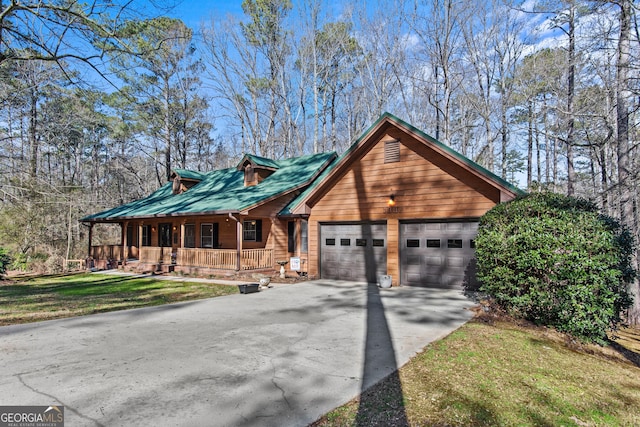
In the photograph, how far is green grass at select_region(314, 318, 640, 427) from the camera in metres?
3.42

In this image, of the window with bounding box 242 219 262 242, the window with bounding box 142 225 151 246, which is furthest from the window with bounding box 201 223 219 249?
the window with bounding box 142 225 151 246

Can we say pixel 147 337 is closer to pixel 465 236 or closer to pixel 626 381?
pixel 626 381

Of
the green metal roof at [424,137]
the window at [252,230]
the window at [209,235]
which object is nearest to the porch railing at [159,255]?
the window at [209,235]

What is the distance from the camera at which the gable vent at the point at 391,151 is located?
39.1 feet

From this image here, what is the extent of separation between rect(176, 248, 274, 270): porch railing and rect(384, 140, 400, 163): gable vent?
6.79 m

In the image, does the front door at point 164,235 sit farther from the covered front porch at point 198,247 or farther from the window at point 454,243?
the window at point 454,243

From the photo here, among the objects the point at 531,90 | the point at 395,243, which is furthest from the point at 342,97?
the point at 395,243

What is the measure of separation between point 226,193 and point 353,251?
8.44 meters

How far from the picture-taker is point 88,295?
11.2m

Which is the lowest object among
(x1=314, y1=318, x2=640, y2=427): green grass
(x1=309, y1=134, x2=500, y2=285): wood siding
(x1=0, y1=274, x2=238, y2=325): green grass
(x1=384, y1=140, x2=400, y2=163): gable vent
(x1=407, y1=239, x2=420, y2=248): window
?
(x1=0, y1=274, x2=238, y2=325): green grass

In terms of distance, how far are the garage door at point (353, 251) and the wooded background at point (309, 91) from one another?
5294mm

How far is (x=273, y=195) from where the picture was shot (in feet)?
49.0

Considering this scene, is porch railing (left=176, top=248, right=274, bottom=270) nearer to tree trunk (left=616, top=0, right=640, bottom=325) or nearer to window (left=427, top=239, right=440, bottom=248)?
window (left=427, top=239, right=440, bottom=248)

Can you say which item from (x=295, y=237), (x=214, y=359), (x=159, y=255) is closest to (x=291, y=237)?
(x=295, y=237)
